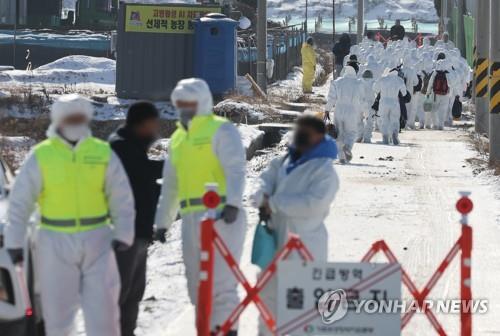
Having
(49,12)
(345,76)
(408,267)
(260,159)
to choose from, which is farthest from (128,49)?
(49,12)

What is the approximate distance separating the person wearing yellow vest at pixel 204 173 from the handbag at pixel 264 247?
0.11 m

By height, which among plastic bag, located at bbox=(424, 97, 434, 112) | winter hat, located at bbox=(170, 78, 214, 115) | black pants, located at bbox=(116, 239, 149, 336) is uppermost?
winter hat, located at bbox=(170, 78, 214, 115)

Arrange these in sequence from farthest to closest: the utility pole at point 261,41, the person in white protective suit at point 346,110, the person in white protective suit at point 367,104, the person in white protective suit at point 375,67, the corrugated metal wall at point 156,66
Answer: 1. the utility pole at point 261,41
2. the person in white protective suit at point 375,67
3. the corrugated metal wall at point 156,66
4. the person in white protective suit at point 367,104
5. the person in white protective suit at point 346,110

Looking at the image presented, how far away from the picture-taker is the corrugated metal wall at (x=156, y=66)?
99.7ft

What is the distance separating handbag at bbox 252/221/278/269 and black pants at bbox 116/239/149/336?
70cm

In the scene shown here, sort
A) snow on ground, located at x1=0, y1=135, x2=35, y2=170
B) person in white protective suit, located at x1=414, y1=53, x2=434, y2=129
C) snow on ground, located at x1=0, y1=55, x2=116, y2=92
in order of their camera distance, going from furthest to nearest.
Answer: person in white protective suit, located at x1=414, y1=53, x2=434, y2=129 → snow on ground, located at x1=0, y1=55, x2=116, y2=92 → snow on ground, located at x1=0, y1=135, x2=35, y2=170

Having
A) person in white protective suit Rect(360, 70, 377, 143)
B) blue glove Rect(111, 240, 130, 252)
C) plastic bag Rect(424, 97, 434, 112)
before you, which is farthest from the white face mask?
plastic bag Rect(424, 97, 434, 112)

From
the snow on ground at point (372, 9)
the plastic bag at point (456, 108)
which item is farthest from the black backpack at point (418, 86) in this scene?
the snow on ground at point (372, 9)

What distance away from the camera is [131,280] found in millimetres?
8867

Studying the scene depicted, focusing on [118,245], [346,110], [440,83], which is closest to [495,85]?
[346,110]

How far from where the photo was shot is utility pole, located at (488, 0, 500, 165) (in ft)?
72.5

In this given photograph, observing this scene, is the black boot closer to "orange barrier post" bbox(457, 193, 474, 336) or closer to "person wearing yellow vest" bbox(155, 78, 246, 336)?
"person wearing yellow vest" bbox(155, 78, 246, 336)

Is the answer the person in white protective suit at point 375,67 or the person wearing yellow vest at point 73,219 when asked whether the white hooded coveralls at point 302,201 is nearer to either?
the person wearing yellow vest at point 73,219

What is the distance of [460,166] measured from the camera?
22.7m
